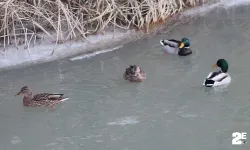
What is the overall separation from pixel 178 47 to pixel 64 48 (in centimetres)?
161

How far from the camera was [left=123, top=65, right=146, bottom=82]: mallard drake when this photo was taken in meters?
6.43

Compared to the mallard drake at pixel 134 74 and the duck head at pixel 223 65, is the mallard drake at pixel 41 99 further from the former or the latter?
the duck head at pixel 223 65

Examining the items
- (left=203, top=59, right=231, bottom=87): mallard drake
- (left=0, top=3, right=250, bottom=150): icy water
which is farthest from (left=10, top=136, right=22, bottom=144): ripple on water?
(left=203, top=59, right=231, bottom=87): mallard drake

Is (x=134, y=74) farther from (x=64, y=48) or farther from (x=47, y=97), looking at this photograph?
(x=64, y=48)

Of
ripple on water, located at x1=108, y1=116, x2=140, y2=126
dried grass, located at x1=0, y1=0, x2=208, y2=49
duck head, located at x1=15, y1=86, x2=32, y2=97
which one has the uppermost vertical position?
dried grass, located at x1=0, y1=0, x2=208, y2=49

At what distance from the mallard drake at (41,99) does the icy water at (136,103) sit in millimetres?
78

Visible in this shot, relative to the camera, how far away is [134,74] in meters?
6.42

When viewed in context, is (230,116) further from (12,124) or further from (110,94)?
(12,124)

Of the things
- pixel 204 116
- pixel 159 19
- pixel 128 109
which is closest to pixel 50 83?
pixel 128 109

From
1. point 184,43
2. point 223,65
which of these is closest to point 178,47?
point 184,43

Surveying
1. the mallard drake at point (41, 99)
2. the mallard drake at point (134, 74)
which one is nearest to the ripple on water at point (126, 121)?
the mallard drake at point (41, 99)

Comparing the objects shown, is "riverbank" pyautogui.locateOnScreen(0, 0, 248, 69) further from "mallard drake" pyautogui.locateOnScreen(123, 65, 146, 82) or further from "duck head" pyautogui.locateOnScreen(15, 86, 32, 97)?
"mallard drake" pyautogui.locateOnScreen(123, 65, 146, 82)

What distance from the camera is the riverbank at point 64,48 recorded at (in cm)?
761

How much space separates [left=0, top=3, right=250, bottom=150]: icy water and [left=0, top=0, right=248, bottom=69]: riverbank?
0.24 metres
